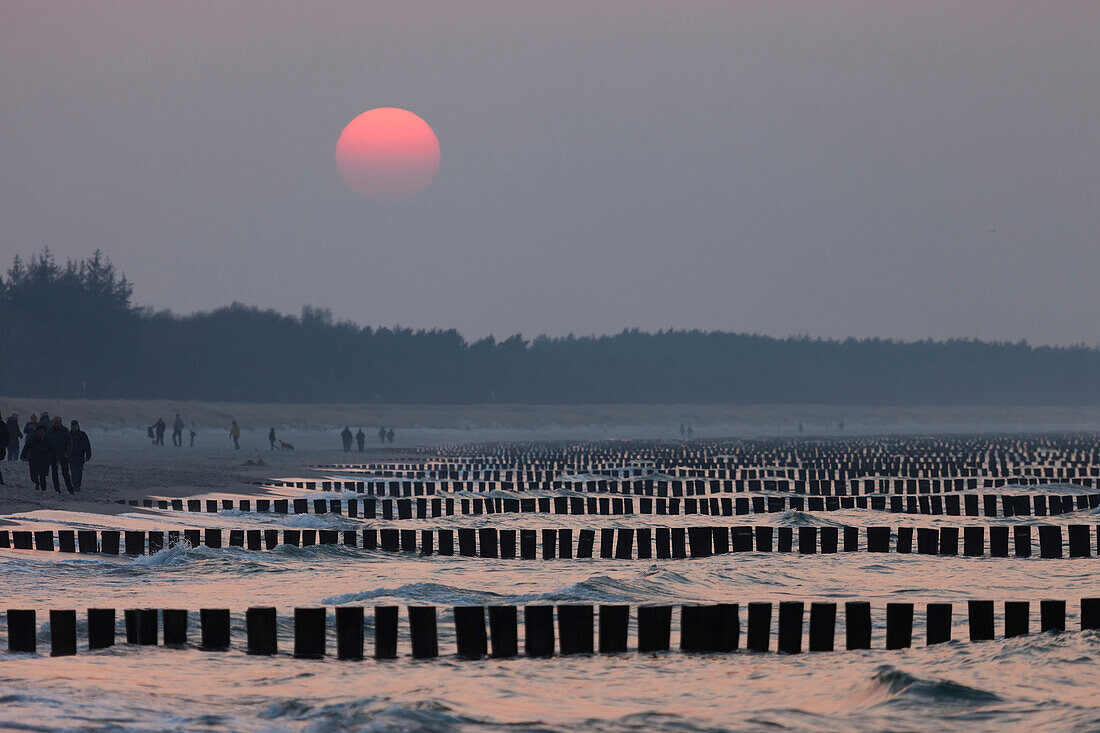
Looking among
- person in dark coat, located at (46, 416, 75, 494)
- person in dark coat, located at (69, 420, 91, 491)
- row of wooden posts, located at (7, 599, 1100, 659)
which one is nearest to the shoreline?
person in dark coat, located at (69, 420, 91, 491)

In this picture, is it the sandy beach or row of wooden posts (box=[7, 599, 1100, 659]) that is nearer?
row of wooden posts (box=[7, 599, 1100, 659])

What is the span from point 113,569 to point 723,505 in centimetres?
1474

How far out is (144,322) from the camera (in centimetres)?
13100

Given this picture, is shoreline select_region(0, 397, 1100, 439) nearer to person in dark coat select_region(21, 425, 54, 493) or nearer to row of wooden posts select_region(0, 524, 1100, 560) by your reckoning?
person in dark coat select_region(21, 425, 54, 493)

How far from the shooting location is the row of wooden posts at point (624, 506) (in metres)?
26.9

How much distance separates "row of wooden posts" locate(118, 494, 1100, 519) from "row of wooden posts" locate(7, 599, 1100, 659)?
14.5 m

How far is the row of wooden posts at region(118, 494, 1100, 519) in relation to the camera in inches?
1057

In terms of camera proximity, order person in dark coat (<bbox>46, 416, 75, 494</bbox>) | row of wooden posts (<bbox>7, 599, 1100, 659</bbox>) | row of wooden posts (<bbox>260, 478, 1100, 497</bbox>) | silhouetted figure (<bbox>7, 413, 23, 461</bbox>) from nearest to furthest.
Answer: row of wooden posts (<bbox>7, 599, 1100, 659</bbox>), person in dark coat (<bbox>46, 416, 75, 494</bbox>), row of wooden posts (<bbox>260, 478, 1100, 497</bbox>), silhouetted figure (<bbox>7, 413, 23, 461</bbox>)

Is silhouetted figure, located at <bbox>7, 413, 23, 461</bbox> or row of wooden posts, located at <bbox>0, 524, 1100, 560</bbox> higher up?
silhouetted figure, located at <bbox>7, 413, 23, 461</bbox>

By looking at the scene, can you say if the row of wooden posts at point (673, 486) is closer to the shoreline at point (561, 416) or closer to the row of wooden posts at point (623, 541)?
the row of wooden posts at point (623, 541)

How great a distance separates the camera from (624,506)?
96.7 ft

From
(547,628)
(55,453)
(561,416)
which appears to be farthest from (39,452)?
(561,416)

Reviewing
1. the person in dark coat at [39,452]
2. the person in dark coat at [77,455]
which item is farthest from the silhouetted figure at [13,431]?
the person in dark coat at [39,452]

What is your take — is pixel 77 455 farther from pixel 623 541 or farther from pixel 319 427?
pixel 319 427
